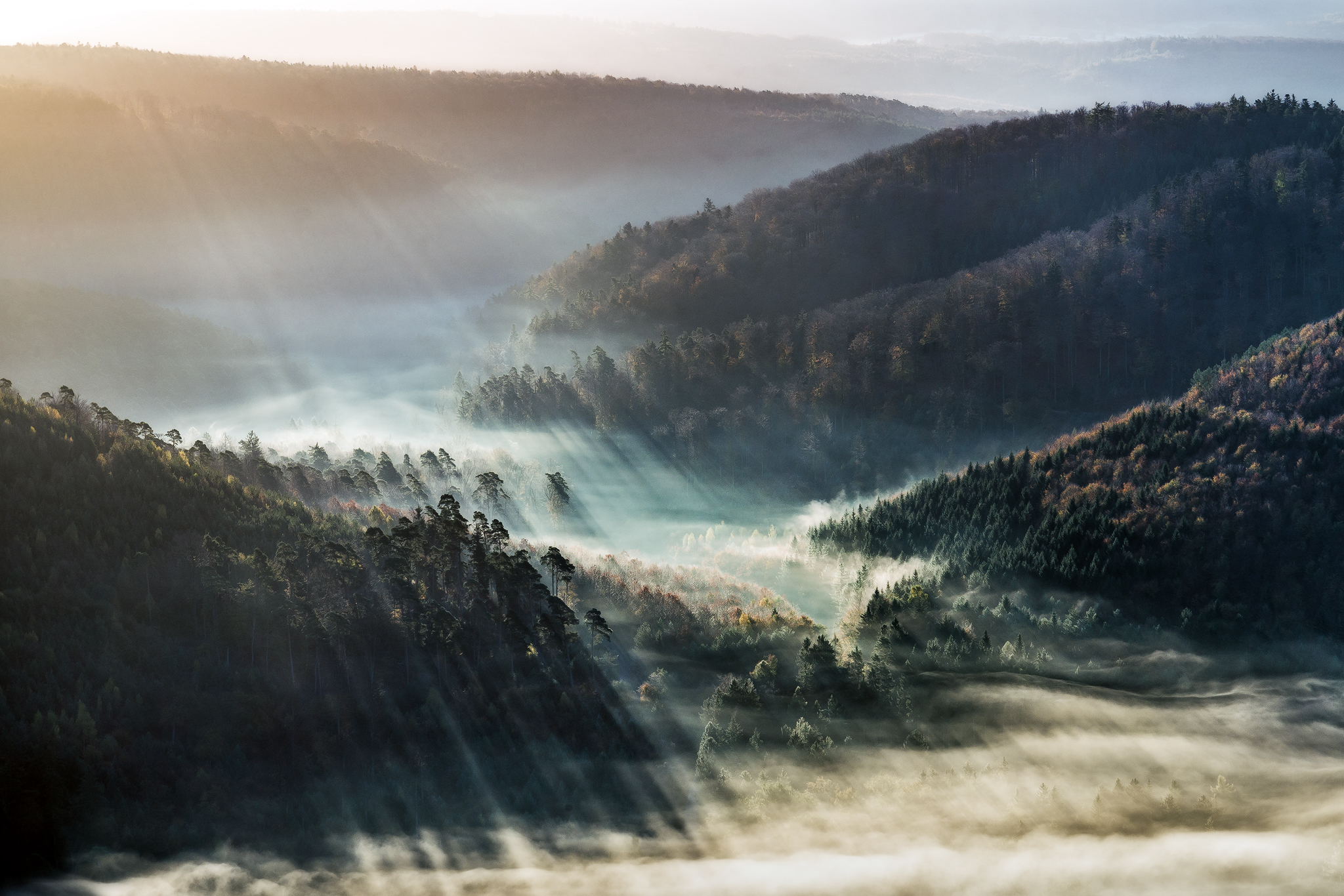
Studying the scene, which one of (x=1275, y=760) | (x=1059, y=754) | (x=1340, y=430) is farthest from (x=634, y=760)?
(x=1340, y=430)

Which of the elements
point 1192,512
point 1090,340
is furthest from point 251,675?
point 1090,340

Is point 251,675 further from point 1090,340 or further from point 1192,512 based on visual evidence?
point 1090,340

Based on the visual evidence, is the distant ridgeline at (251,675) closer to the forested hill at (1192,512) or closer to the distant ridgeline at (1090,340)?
the forested hill at (1192,512)

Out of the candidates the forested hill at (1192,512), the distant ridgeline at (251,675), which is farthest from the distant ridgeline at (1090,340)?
the distant ridgeline at (251,675)

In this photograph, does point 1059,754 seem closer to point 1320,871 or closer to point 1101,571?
point 1320,871

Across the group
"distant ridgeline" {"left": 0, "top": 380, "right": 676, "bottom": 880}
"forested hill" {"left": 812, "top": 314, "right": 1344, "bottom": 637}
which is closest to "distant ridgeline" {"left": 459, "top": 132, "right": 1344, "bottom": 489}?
"forested hill" {"left": 812, "top": 314, "right": 1344, "bottom": 637}

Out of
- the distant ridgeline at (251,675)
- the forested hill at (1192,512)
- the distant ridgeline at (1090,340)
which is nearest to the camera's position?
the distant ridgeline at (251,675)

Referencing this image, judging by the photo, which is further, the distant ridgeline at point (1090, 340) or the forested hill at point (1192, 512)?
the distant ridgeline at point (1090, 340)
